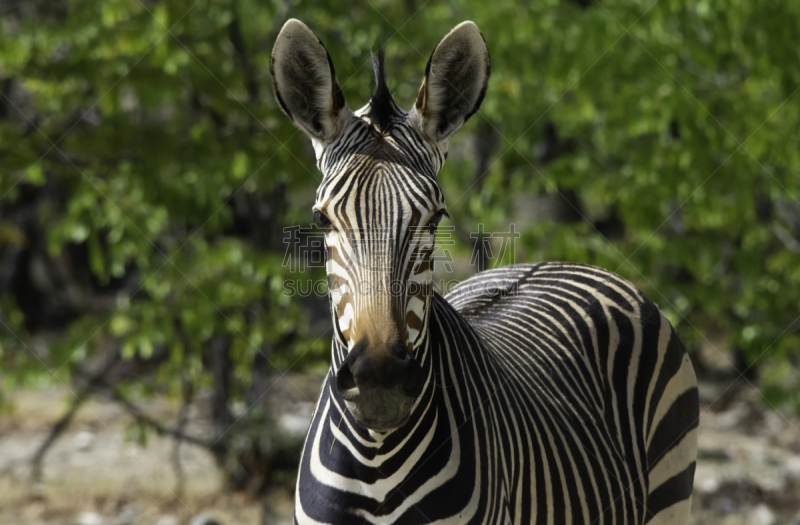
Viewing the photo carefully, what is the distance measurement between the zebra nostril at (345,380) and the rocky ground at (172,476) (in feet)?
15.2

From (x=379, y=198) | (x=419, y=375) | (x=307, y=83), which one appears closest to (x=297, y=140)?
(x=307, y=83)

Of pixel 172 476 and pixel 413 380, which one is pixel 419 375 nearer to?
pixel 413 380

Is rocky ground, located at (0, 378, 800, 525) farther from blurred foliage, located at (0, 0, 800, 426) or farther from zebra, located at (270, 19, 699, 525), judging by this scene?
zebra, located at (270, 19, 699, 525)

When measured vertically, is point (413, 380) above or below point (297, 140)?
below

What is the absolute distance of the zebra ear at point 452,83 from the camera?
7.82ft

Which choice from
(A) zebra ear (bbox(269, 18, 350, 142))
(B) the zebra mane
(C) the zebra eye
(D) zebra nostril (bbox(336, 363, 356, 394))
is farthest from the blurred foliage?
(D) zebra nostril (bbox(336, 363, 356, 394))

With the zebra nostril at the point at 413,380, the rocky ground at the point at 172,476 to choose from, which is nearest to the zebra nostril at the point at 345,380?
the zebra nostril at the point at 413,380

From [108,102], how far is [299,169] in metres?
1.47

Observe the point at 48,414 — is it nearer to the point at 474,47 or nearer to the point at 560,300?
the point at 560,300

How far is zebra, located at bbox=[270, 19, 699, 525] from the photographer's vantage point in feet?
6.73

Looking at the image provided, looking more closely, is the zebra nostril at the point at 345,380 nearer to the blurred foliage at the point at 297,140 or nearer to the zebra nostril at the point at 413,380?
the zebra nostril at the point at 413,380

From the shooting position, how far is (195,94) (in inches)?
233

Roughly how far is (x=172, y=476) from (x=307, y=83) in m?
5.57

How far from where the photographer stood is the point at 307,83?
2.41 metres
